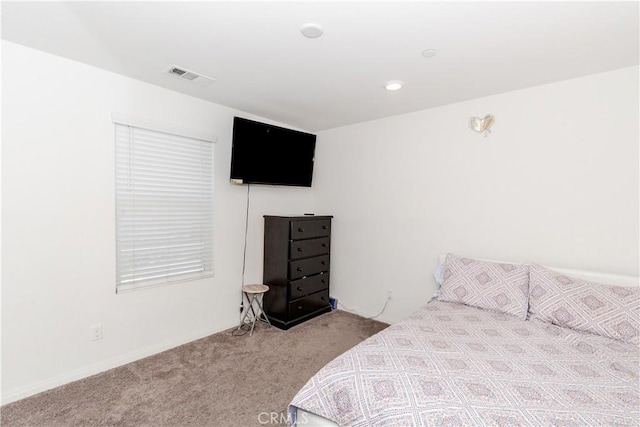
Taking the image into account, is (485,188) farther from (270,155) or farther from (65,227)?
(65,227)

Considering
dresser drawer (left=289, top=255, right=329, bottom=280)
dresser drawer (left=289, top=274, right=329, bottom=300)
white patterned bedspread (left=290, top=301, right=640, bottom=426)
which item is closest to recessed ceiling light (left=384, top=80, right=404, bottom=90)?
white patterned bedspread (left=290, top=301, right=640, bottom=426)

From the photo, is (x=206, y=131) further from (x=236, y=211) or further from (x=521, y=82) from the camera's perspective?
(x=521, y=82)

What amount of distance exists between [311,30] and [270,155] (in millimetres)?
1704

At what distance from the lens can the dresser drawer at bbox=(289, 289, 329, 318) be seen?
10.7 feet

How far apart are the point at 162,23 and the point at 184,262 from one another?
1.96 meters

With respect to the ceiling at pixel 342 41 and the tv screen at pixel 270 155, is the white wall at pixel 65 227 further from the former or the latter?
the tv screen at pixel 270 155

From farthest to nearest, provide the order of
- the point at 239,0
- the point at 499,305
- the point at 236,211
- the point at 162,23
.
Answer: the point at 236,211 < the point at 499,305 < the point at 162,23 < the point at 239,0

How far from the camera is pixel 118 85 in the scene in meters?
2.36

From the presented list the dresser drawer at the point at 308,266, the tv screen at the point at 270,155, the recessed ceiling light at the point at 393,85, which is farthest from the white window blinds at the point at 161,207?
the recessed ceiling light at the point at 393,85

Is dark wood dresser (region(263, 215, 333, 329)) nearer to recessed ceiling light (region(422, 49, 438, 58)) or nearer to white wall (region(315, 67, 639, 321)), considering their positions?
white wall (region(315, 67, 639, 321))

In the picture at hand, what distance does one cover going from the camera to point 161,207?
2.66 metres

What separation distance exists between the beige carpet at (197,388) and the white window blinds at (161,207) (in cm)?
69

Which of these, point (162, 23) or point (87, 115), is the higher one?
point (162, 23)

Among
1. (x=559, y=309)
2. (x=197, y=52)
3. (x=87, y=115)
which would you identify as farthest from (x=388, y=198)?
(x=87, y=115)
